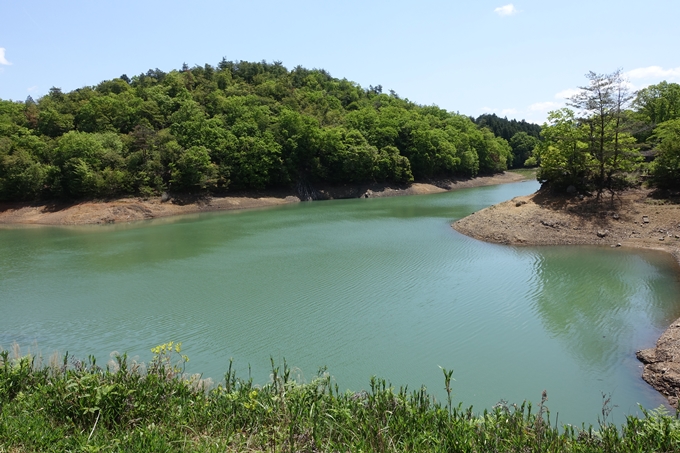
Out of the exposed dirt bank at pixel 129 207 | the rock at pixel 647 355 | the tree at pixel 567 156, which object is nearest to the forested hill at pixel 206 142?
the exposed dirt bank at pixel 129 207

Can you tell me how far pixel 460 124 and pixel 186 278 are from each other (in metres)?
60.3

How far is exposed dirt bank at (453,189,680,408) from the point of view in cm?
1838

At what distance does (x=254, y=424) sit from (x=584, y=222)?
1992 centimetres

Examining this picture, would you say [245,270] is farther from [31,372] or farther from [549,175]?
[549,175]

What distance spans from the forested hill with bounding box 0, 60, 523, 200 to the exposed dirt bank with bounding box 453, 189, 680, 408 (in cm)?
2473

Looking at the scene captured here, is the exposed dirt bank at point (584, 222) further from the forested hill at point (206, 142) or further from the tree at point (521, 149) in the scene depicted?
the tree at point (521, 149)

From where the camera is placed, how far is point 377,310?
1130cm

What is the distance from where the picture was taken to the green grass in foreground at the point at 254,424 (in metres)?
4.07

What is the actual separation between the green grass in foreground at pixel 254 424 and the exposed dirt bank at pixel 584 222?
15.3m

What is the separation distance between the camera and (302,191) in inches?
1732

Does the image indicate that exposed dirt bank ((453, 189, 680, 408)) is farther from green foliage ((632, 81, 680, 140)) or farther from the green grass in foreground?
green foliage ((632, 81, 680, 140))

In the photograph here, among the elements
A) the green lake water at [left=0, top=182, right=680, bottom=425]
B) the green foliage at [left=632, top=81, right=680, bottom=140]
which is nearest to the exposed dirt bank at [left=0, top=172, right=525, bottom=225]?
the green lake water at [left=0, top=182, right=680, bottom=425]

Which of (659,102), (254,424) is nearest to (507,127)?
(659,102)

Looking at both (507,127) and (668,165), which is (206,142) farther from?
(507,127)
